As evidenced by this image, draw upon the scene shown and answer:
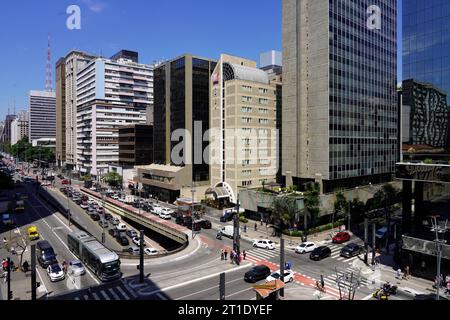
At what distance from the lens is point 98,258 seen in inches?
1404

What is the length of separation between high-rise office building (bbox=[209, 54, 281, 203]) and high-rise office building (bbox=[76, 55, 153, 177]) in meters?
67.4

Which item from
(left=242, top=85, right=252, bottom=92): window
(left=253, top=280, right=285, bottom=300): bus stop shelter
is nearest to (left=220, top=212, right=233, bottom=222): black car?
(left=242, top=85, right=252, bottom=92): window

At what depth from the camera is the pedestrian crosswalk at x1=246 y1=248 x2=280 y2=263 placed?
42719mm

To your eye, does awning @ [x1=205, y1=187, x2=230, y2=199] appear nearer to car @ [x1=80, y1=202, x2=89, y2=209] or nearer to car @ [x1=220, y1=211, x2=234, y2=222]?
car @ [x1=220, y1=211, x2=234, y2=222]

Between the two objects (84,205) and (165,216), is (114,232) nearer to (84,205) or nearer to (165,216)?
(165,216)

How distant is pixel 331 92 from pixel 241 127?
21440 mm

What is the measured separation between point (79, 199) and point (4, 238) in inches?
1390

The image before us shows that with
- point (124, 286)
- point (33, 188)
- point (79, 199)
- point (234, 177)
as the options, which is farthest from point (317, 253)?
point (33, 188)

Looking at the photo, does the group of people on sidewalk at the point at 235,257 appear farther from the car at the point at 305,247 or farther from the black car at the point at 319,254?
the black car at the point at 319,254

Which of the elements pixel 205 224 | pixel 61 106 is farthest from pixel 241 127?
pixel 61 106

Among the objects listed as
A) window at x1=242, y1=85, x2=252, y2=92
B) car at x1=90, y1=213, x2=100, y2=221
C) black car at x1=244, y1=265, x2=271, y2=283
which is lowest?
car at x1=90, y1=213, x2=100, y2=221

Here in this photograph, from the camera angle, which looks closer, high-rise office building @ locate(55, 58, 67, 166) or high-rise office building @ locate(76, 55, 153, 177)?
high-rise office building @ locate(76, 55, 153, 177)

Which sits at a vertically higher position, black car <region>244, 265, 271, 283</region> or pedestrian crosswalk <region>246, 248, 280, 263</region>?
black car <region>244, 265, 271, 283</region>

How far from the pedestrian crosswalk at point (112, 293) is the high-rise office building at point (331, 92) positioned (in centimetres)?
4197
